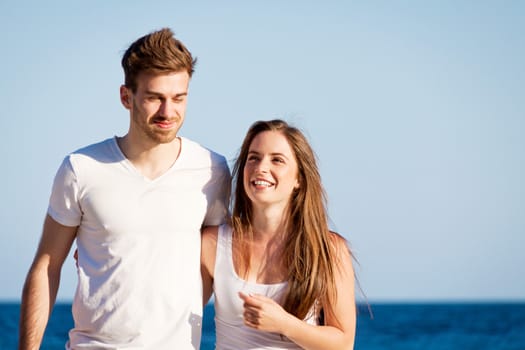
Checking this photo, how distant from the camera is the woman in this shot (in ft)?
14.7

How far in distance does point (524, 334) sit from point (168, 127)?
27.2 m

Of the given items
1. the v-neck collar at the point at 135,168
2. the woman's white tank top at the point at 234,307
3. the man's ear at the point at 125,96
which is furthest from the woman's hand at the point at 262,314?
the man's ear at the point at 125,96

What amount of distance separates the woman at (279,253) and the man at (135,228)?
178 mm

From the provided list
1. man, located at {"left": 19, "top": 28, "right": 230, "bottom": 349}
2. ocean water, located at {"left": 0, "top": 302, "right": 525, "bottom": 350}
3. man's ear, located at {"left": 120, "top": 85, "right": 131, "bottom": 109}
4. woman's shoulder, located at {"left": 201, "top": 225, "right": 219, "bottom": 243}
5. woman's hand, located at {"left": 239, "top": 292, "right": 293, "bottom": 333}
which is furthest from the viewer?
ocean water, located at {"left": 0, "top": 302, "right": 525, "bottom": 350}

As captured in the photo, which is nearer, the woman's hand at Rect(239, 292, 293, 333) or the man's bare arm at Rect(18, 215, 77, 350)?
the woman's hand at Rect(239, 292, 293, 333)

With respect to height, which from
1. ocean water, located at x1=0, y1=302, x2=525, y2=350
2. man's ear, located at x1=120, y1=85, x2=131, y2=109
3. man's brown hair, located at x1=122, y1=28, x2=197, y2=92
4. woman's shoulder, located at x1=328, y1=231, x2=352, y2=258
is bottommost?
ocean water, located at x1=0, y1=302, x2=525, y2=350

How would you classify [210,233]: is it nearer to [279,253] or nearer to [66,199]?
[279,253]

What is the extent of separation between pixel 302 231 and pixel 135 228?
36.9 inches

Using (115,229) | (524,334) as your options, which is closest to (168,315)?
(115,229)

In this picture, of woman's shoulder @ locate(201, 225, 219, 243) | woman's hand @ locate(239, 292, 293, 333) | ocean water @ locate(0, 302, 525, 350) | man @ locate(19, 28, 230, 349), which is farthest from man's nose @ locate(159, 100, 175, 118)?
ocean water @ locate(0, 302, 525, 350)

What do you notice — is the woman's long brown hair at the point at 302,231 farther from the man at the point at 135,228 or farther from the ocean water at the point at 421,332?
the ocean water at the point at 421,332

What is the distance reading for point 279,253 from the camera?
15.3 feet

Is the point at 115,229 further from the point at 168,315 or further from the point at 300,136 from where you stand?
the point at 300,136

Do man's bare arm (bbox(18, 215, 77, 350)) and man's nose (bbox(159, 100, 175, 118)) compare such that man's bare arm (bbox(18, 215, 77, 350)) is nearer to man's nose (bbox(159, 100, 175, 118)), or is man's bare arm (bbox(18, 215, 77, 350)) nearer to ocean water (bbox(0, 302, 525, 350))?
man's nose (bbox(159, 100, 175, 118))
